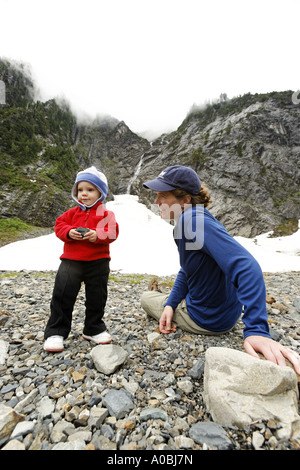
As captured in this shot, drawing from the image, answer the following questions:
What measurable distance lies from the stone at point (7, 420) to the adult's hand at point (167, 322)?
2046 millimetres

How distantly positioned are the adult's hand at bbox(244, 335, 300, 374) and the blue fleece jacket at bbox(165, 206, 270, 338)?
56 millimetres

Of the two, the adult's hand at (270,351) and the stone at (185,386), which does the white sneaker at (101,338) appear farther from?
the adult's hand at (270,351)

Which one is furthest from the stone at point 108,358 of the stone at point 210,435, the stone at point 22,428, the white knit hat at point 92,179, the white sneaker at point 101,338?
the white knit hat at point 92,179

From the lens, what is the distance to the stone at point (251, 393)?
1.55 meters

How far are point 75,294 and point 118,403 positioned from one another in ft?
4.80

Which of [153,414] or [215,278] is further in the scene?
[215,278]

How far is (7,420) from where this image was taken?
1.70 meters

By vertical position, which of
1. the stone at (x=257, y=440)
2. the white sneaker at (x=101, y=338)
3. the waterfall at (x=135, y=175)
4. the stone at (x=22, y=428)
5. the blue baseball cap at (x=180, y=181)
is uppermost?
the waterfall at (x=135, y=175)

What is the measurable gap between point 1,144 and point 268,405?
57182mm

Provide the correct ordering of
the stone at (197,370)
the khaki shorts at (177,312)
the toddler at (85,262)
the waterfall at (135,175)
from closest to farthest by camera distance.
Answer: the stone at (197,370) < the toddler at (85,262) < the khaki shorts at (177,312) < the waterfall at (135,175)

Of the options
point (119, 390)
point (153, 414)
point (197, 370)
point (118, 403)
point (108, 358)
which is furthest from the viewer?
point (108, 358)

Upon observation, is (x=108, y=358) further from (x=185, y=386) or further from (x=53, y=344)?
(x=185, y=386)

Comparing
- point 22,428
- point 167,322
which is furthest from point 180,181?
point 22,428
